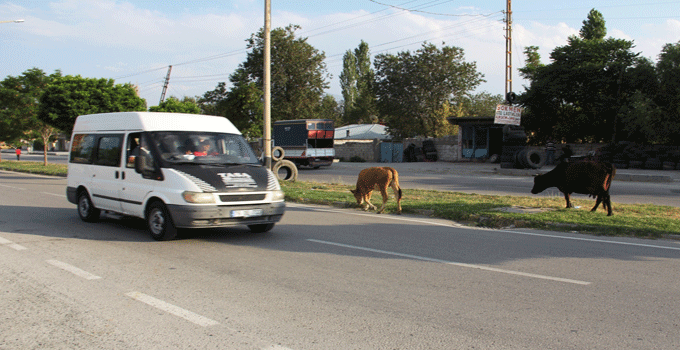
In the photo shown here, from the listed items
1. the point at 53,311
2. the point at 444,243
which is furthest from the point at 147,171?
the point at 444,243

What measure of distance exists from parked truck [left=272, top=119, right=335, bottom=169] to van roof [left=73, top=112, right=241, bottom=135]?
22.0m

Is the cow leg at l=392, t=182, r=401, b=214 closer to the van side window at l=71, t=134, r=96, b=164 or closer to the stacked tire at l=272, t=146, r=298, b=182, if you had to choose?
the van side window at l=71, t=134, r=96, b=164

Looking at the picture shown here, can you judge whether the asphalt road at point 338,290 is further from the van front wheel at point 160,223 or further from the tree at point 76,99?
the tree at point 76,99

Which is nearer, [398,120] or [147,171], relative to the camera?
[147,171]

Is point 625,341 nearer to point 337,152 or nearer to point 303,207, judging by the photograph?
point 303,207

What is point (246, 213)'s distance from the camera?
26.9ft

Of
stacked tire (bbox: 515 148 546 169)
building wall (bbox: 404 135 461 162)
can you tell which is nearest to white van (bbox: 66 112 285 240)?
stacked tire (bbox: 515 148 546 169)

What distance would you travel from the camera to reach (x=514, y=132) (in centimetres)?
3428

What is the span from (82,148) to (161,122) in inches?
105

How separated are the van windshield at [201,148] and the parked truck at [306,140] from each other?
883 inches

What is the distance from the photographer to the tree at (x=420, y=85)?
169 ft

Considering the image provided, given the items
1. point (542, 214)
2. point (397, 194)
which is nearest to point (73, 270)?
point (397, 194)

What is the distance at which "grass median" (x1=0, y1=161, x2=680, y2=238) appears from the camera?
9.07 metres

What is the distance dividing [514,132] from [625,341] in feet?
105
